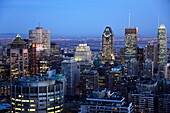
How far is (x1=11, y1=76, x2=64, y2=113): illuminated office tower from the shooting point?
6.24 meters

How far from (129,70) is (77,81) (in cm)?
253

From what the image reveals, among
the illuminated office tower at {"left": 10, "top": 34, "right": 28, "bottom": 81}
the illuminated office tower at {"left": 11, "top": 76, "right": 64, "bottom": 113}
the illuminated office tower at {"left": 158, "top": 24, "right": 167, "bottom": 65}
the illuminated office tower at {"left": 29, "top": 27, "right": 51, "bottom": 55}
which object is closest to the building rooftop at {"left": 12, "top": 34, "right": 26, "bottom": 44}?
the illuminated office tower at {"left": 10, "top": 34, "right": 28, "bottom": 81}

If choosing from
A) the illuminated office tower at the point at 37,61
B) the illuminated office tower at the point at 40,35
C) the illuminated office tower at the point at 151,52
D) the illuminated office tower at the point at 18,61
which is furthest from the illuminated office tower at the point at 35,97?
the illuminated office tower at the point at 40,35

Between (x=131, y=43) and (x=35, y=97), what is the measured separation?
44.9 feet

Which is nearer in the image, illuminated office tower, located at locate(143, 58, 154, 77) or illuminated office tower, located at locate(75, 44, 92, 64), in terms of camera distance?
illuminated office tower, located at locate(143, 58, 154, 77)

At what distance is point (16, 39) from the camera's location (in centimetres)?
1569

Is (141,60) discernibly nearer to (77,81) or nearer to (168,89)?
(77,81)

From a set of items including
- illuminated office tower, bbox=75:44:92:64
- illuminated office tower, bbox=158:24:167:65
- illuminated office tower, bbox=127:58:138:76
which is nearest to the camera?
illuminated office tower, bbox=127:58:138:76

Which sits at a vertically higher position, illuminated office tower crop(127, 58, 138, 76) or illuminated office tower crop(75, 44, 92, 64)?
illuminated office tower crop(75, 44, 92, 64)

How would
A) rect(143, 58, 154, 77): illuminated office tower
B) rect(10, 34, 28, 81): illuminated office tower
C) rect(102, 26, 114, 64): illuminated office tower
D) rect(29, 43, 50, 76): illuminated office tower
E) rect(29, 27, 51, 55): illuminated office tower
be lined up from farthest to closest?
rect(29, 27, 51, 55): illuminated office tower → rect(102, 26, 114, 64): illuminated office tower → rect(29, 43, 50, 76): illuminated office tower → rect(143, 58, 154, 77): illuminated office tower → rect(10, 34, 28, 81): illuminated office tower

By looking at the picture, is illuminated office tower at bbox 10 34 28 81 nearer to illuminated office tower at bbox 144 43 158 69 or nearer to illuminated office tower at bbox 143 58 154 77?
illuminated office tower at bbox 143 58 154 77

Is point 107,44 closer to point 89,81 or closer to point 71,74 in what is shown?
point 71,74

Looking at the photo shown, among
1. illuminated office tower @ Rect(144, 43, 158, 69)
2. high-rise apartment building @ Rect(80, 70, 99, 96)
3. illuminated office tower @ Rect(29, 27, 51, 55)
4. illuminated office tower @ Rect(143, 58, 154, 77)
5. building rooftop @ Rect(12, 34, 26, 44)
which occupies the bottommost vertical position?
high-rise apartment building @ Rect(80, 70, 99, 96)

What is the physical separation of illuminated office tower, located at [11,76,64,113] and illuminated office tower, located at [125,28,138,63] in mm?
11683
